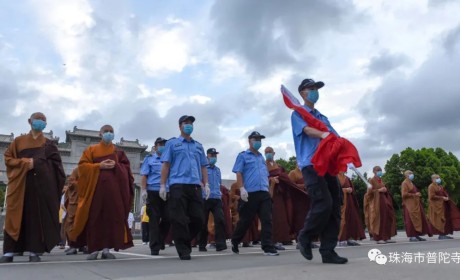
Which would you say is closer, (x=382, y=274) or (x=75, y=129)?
(x=382, y=274)

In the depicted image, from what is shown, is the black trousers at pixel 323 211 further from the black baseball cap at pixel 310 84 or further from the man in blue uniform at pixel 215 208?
the man in blue uniform at pixel 215 208

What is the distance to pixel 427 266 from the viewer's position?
404 centimetres

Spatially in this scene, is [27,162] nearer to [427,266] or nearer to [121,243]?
[121,243]

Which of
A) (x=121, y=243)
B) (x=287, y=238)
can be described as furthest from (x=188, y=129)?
(x=287, y=238)

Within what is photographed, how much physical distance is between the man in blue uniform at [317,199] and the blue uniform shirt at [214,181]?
4918 millimetres

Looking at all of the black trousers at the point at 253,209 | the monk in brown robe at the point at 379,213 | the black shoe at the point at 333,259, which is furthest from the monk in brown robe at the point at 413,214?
the black shoe at the point at 333,259

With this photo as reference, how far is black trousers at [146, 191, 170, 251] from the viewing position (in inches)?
326

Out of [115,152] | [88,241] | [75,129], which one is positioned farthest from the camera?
[75,129]

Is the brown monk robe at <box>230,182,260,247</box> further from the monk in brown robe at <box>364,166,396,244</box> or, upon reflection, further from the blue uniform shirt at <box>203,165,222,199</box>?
the monk in brown robe at <box>364,166,396,244</box>

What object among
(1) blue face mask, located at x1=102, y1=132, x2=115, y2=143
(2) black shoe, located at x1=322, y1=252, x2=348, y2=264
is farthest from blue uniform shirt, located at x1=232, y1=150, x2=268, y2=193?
(2) black shoe, located at x1=322, y1=252, x2=348, y2=264

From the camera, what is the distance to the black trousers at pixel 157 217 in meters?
8.29

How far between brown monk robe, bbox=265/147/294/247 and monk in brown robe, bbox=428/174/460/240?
589 centimetres

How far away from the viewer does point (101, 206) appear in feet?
21.9

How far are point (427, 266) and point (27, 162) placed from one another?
5.34m
